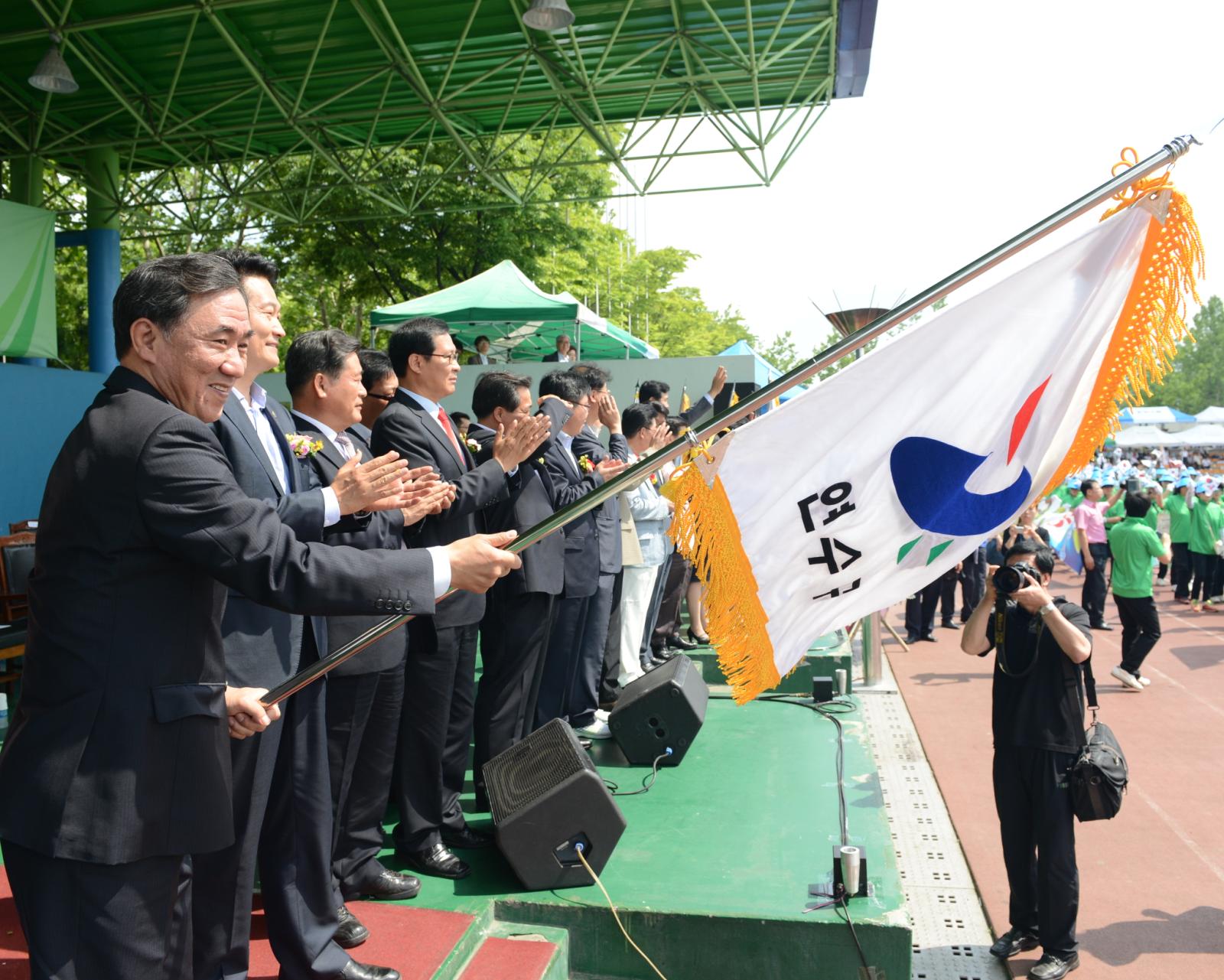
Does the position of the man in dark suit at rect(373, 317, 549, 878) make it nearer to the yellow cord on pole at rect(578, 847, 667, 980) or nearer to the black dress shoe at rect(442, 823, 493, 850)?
the black dress shoe at rect(442, 823, 493, 850)

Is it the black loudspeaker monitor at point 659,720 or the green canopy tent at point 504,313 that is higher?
the green canopy tent at point 504,313

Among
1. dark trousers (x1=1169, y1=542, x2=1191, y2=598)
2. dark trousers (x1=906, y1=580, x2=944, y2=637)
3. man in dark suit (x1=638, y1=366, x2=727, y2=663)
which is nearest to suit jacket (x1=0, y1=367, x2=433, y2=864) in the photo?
man in dark suit (x1=638, y1=366, x2=727, y2=663)

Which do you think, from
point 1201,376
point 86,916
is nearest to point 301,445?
point 86,916

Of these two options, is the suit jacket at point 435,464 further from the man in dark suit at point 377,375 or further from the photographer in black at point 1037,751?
the photographer in black at point 1037,751

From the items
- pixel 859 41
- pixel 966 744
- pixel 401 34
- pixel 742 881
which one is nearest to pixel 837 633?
pixel 966 744

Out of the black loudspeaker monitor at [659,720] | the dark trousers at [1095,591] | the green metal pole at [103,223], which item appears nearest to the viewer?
the black loudspeaker monitor at [659,720]

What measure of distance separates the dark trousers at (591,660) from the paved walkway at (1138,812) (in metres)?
2.18

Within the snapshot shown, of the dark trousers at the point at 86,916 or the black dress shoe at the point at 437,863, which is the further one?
the black dress shoe at the point at 437,863

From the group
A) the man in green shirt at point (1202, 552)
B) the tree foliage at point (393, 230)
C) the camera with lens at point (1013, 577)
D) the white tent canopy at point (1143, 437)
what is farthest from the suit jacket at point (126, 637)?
the white tent canopy at point (1143, 437)

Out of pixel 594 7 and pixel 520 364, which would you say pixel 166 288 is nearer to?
pixel 594 7

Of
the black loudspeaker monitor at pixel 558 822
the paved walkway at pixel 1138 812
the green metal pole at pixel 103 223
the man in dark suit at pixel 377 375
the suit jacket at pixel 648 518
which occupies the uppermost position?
Answer: the green metal pole at pixel 103 223

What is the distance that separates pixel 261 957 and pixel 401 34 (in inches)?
411

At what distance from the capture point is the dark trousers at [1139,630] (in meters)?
9.26

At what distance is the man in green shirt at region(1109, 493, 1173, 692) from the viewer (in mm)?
9289
